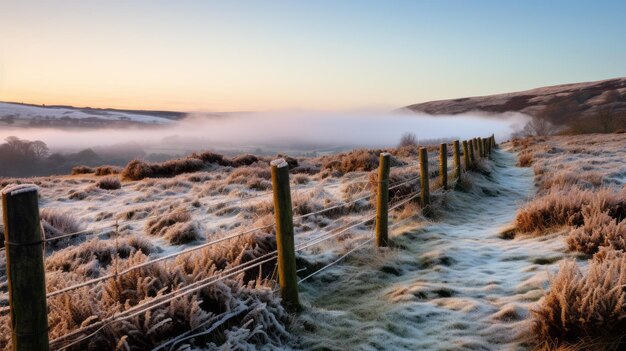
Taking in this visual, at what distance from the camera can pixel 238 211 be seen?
425 inches

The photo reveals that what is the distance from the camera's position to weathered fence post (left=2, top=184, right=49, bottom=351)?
2.28 m

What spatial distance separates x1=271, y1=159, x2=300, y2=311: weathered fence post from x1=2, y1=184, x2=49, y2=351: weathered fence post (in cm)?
216

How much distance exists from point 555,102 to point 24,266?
356ft

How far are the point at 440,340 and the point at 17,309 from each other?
10.1 feet

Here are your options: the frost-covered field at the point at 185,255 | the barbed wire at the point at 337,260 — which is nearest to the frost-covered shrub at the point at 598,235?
the barbed wire at the point at 337,260

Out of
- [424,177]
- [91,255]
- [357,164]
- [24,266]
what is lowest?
[91,255]

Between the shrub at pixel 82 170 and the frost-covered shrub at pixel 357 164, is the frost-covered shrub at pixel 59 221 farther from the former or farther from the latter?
the shrub at pixel 82 170

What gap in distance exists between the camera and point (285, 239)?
4.27 meters

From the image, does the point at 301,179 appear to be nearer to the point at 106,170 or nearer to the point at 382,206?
the point at 382,206

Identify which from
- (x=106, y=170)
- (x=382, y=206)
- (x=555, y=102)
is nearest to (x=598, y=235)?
(x=382, y=206)

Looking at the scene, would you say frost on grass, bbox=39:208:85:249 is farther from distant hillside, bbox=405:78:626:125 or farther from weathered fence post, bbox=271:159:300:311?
distant hillside, bbox=405:78:626:125

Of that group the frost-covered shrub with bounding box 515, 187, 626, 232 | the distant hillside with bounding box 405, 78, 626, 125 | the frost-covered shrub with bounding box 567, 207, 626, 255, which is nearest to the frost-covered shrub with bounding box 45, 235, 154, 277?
the frost-covered shrub with bounding box 567, 207, 626, 255

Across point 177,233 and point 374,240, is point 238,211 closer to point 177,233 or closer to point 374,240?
point 177,233

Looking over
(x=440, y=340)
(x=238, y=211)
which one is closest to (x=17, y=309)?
(x=440, y=340)
